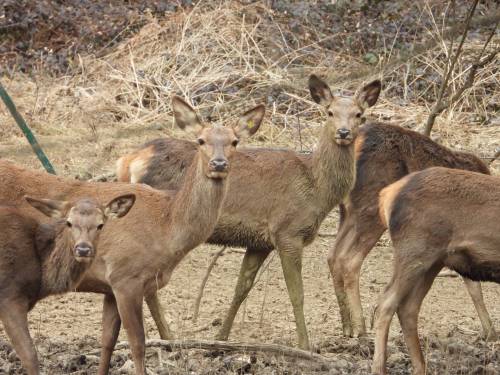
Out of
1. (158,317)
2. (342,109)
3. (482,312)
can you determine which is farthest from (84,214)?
(482,312)

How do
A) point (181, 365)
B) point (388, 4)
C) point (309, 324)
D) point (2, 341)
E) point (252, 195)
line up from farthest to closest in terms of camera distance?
point (388, 4) < point (309, 324) < point (252, 195) < point (2, 341) < point (181, 365)

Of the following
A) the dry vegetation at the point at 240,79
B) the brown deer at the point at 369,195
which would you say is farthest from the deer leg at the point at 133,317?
the dry vegetation at the point at 240,79

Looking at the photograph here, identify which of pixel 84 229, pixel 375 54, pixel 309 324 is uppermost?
pixel 375 54

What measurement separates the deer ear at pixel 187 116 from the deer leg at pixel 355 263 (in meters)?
2.14

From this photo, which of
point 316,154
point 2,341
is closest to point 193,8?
point 316,154

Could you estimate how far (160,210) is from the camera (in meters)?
8.64

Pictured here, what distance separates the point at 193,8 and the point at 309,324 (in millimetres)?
7369

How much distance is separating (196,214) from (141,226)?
0.40 metres

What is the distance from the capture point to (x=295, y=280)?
32.4ft

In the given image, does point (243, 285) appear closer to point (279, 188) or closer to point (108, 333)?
point (279, 188)

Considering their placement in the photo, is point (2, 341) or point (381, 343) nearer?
point (381, 343)

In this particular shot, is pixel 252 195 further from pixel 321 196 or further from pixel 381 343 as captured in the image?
pixel 381 343

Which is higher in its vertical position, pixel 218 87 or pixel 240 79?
pixel 240 79

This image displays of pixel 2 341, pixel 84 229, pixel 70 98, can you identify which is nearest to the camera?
pixel 84 229
